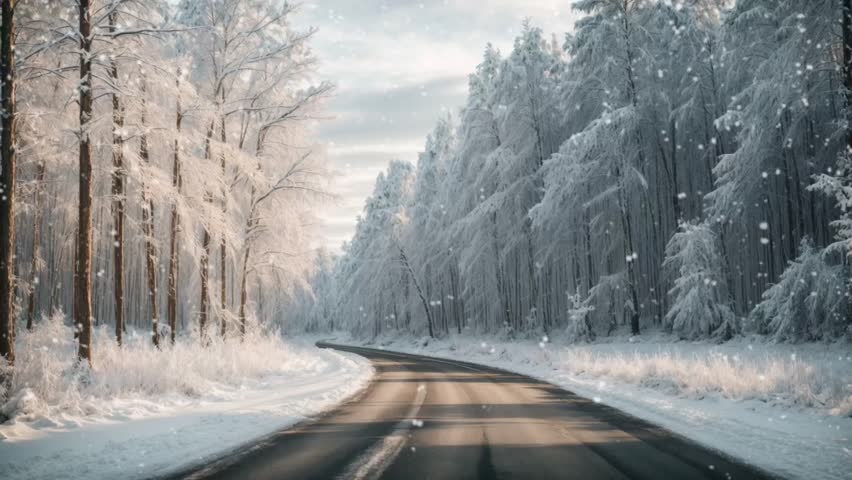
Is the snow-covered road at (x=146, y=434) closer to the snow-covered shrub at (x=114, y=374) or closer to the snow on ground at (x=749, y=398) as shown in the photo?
the snow-covered shrub at (x=114, y=374)

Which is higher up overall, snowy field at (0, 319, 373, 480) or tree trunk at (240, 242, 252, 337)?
tree trunk at (240, 242, 252, 337)

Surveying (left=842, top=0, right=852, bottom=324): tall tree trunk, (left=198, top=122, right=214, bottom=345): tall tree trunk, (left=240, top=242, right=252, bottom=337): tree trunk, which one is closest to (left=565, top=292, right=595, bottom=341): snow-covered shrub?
(left=842, top=0, right=852, bottom=324): tall tree trunk

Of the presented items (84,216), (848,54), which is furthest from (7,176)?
(848,54)

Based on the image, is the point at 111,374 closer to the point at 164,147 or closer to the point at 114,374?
the point at 114,374

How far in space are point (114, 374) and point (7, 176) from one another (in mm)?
4381

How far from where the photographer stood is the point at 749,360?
13.6 meters

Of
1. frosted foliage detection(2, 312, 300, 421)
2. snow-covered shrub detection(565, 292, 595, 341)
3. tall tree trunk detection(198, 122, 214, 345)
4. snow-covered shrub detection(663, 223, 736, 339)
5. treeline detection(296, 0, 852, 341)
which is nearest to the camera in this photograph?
frosted foliage detection(2, 312, 300, 421)

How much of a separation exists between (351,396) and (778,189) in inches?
737

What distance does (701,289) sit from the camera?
17.2 m

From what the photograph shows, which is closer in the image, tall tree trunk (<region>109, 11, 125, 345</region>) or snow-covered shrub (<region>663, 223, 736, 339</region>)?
tall tree trunk (<region>109, 11, 125, 345</region>)

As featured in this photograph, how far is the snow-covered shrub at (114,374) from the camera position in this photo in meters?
7.56

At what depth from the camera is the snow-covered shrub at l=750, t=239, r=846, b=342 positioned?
13.5 meters

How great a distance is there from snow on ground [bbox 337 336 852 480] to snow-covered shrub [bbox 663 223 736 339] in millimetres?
874

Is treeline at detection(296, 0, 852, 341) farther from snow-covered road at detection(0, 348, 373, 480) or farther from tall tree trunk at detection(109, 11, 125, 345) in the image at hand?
tall tree trunk at detection(109, 11, 125, 345)
